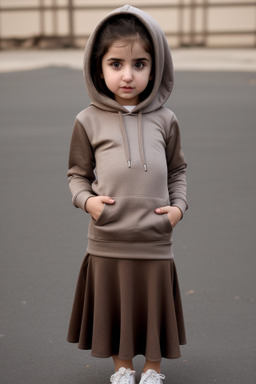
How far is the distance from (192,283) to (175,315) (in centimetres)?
153

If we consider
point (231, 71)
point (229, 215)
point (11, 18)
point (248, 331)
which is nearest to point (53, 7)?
point (11, 18)

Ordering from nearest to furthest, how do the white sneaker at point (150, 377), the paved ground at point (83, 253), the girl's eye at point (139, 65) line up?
1. the girl's eye at point (139, 65)
2. the white sneaker at point (150, 377)
3. the paved ground at point (83, 253)

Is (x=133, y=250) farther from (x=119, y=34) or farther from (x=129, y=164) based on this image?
(x=119, y=34)

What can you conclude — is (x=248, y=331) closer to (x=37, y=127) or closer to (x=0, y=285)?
(x=0, y=285)

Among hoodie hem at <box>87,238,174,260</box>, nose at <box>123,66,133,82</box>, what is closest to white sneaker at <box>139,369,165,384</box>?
hoodie hem at <box>87,238,174,260</box>

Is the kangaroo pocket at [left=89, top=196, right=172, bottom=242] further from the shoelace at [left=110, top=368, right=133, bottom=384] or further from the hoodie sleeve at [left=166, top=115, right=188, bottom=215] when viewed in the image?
the shoelace at [left=110, top=368, right=133, bottom=384]

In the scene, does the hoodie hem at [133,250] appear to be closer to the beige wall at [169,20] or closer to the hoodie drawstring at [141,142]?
the hoodie drawstring at [141,142]

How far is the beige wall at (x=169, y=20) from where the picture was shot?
26.2 metres

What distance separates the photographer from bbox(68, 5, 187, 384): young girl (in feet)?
8.73

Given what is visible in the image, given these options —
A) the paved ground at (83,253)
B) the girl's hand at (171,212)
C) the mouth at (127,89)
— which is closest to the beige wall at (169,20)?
the paved ground at (83,253)

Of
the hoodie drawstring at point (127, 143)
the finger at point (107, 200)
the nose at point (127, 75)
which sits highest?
the nose at point (127, 75)

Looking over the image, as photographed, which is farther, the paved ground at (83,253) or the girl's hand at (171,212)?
the paved ground at (83,253)

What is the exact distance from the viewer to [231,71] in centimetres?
1736

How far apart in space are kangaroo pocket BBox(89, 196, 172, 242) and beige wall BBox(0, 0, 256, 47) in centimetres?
2439
